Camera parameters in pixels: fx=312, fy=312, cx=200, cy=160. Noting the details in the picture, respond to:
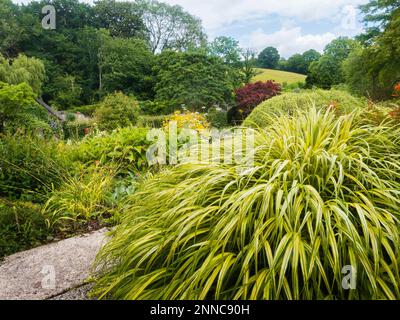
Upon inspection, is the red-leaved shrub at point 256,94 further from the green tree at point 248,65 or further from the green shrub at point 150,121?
the green tree at point 248,65

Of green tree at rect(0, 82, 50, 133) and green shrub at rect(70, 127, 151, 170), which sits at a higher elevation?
green tree at rect(0, 82, 50, 133)

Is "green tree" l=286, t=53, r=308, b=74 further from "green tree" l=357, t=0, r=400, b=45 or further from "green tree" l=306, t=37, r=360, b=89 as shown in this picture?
"green tree" l=357, t=0, r=400, b=45

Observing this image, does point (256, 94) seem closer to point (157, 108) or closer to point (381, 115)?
point (157, 108)

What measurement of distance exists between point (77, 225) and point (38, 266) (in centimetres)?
72

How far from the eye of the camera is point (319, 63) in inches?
644

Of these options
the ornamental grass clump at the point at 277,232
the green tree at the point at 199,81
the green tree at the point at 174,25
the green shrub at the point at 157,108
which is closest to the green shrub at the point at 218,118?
the green tree at the point at 199,81

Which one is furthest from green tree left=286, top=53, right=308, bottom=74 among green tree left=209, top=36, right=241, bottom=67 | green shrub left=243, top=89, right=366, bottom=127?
green shrub left=243, top=89, right=366, bottom=127

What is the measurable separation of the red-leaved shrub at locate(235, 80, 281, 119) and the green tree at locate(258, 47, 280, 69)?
2185 millimetres

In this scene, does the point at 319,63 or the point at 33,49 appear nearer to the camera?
the point at 319,63

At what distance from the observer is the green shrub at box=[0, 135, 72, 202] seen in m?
3.22

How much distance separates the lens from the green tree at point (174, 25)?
742 inches

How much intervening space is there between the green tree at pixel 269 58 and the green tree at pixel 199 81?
216 cm

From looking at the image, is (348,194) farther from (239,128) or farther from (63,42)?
(63,42)
